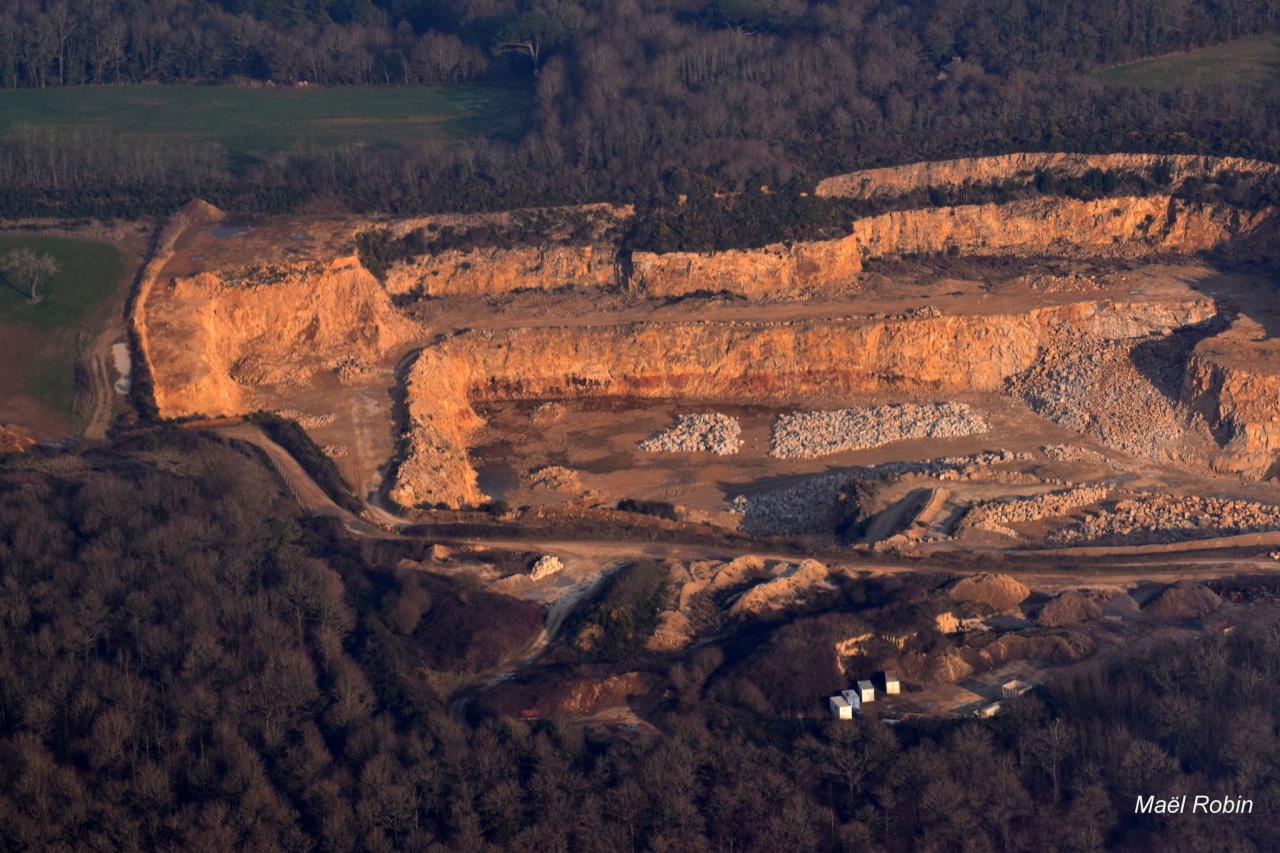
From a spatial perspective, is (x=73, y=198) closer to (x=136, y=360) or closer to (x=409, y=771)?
(x=136, y=360)

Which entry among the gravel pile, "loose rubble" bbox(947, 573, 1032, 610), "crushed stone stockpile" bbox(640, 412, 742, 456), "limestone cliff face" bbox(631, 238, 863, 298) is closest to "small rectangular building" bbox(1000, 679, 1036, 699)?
"loose rubble" bbox(947, 573, 1032, 610)

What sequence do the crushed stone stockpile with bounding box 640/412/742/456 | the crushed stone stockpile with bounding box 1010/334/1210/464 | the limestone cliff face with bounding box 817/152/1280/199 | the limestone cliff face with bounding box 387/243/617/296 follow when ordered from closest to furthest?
the crushed stone stockpile with bounding box 1010/334/1210/464 → the crushed stone stockpile with bounding box 640/412/742/456 → the limestone cliff face with bounding box 387/243/617/296 → the limestone cliff face with bounding box 817/152/1280/199

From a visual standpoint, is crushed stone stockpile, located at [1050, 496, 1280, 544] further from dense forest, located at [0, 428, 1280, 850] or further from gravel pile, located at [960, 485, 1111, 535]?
dense forest, located at [0, 428, 1280, 850]

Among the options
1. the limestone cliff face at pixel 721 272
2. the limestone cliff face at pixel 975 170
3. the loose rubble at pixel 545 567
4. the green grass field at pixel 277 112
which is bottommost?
the loose rubble at pixel 545 567

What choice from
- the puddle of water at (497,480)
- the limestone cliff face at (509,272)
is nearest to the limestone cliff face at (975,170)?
the limestone cliff face at (509,272)

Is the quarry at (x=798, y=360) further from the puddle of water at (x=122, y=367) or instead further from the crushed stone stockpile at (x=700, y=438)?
the puddle of water at (x=122, y=367)

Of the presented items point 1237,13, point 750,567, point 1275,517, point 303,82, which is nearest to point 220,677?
point 750,567
